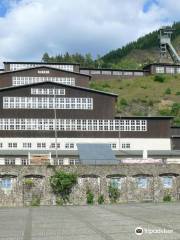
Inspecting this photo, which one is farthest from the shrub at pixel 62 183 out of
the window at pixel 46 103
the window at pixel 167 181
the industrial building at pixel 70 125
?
the window at pixel 46 103

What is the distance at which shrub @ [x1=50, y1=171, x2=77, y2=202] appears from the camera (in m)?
42.3

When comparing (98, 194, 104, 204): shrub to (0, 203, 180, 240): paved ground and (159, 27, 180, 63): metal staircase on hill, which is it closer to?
(0, 203, 180, 240): paved ground

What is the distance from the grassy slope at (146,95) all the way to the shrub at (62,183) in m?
50.5

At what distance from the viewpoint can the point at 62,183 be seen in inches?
1661

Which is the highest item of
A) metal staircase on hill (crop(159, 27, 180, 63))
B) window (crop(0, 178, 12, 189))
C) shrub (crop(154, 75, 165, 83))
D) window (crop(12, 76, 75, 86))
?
metal staircase on hill (crop(159, 27, 180, 63))

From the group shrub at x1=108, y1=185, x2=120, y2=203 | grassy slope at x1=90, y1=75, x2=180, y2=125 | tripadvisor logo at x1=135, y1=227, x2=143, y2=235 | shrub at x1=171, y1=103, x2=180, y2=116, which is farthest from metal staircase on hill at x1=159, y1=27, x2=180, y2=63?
tripadvisor logo at x1=135, y1=227, x2=143, y2=235

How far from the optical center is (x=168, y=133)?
66.8 m

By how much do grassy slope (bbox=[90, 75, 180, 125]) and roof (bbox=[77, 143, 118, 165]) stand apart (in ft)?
145

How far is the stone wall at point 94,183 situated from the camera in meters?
42.0

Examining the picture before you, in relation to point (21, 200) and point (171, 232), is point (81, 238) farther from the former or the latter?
point (21, 200)

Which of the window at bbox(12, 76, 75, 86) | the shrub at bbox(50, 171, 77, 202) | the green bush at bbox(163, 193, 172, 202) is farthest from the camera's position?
the window at bbox(12, 76, 75, 86)

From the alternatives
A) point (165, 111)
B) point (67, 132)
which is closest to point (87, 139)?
point (67, 132)

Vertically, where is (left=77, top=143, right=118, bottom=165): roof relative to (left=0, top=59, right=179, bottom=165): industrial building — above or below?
below

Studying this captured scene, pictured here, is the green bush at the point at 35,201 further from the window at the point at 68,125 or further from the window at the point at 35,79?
the window at the point at 35,79
